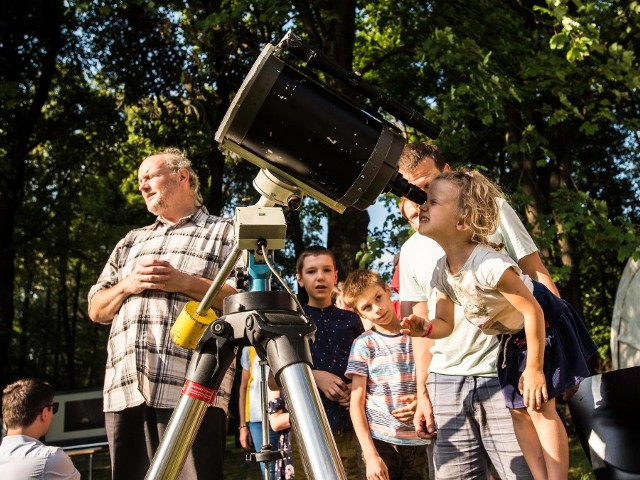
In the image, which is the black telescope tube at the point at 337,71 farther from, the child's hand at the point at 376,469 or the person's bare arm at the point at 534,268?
the child's hand at the point at 376,469

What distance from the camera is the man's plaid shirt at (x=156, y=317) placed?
9.15ft

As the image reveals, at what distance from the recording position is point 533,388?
2.30 meters

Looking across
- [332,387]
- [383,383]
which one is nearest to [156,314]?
[332,387]

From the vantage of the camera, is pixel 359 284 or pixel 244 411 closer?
pixel 359 284

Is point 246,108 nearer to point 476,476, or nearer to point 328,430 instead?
point 328,430

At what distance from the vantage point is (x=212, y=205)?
11.6m

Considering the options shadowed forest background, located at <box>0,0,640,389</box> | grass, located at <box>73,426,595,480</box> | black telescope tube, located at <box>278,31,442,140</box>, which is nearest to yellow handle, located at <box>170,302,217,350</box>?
black telescope tube, located at <box>278,31,442,140</box>

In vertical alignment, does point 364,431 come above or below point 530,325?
below

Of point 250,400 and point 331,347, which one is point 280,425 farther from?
point 250,400

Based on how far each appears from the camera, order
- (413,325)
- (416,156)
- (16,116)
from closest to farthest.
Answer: (413,325), (416,156), (16,116)

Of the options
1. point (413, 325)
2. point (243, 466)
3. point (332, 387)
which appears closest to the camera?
point (413, 325)

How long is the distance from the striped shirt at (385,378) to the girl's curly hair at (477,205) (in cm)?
121

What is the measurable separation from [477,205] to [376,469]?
1.41 metres

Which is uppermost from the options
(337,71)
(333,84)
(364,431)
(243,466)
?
(333,84)
